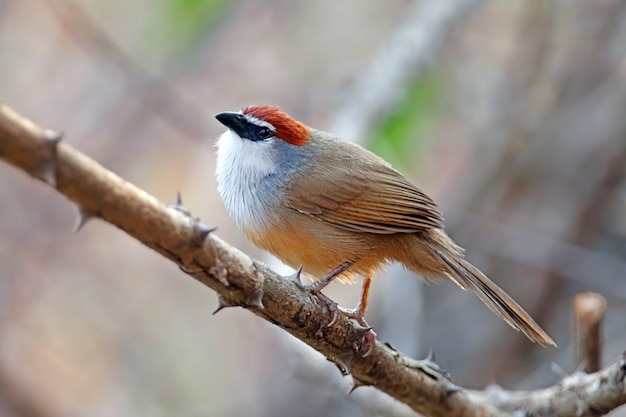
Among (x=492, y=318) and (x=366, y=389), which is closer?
(x=366, y=389)

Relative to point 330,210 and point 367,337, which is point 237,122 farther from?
point 367,337

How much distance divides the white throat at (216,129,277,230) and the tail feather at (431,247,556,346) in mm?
940

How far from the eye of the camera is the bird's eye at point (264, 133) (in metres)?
4.14

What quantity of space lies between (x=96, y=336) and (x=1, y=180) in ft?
5.91

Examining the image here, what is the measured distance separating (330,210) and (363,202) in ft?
0.67

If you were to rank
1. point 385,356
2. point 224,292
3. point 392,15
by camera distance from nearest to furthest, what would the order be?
point 224,292 → point 385,356 → point 392,15

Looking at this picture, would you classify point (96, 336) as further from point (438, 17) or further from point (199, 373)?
point (438, 17)

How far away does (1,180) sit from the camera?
284 inches

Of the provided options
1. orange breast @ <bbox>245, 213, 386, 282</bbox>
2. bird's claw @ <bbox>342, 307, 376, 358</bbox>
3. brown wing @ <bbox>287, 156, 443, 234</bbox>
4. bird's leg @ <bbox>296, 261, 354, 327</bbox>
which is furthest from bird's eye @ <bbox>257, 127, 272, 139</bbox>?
bird's claw @ <bbox>342, 307, 376, 358</bbox>

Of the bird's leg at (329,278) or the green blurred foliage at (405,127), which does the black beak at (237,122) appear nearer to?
the bird's leg at (329,278)

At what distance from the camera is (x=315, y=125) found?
308 inches

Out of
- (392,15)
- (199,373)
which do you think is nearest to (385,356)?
(199,373)

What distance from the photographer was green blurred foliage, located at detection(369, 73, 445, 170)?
18.7 feet

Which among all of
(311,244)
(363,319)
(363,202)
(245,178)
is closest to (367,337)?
(363,319)
